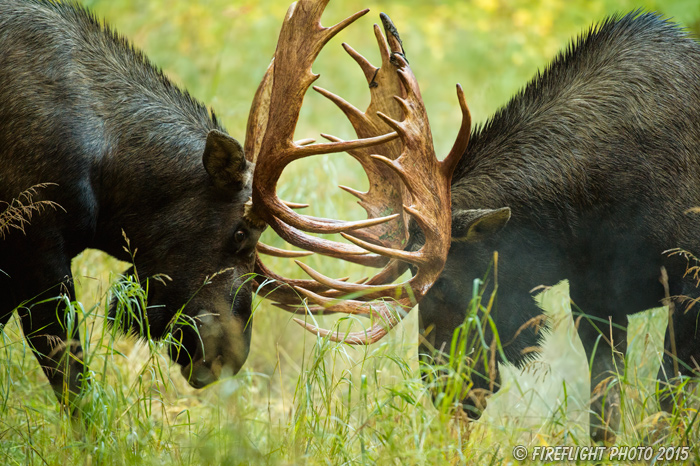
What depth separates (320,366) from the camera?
15.8 feet

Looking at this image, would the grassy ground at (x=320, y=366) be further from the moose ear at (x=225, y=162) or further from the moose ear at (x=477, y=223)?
the moose ear at (x=225, y=162)

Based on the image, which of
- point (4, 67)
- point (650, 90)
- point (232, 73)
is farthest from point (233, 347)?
point (232, 73)

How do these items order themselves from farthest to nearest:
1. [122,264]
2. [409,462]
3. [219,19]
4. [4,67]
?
[219,19], [122,264], [4,67], [409,462]

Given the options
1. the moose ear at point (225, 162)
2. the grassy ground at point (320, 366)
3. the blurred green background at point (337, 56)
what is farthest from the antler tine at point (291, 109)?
the blurred green background at point (337, 56)

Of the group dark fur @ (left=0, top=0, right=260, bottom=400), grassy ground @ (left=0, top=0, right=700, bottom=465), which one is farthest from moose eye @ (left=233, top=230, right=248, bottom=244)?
grassy ground @ (left=0, top=0, right=700, bottom=465)

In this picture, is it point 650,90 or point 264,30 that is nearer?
point 650,90

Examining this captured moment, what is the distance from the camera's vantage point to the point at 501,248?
14.0 ft

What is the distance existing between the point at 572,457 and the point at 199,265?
2.15 m

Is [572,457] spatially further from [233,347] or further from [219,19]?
[219,19]

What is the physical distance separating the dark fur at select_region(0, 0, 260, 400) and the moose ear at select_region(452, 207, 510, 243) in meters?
1.12

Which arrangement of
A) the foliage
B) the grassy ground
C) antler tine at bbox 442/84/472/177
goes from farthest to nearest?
antler tine at bbox 442/84/472/177, the foliage, the grassy ground

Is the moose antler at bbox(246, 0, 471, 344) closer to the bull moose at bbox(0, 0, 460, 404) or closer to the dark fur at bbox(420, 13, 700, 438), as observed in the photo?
the bull moose at bbox(0, 0, 460, 404)

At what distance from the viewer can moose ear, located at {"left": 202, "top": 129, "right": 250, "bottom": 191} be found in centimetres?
388

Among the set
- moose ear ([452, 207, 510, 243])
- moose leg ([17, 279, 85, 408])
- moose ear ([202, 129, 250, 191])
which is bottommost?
moose leg ([17, 279, 85, 408])
